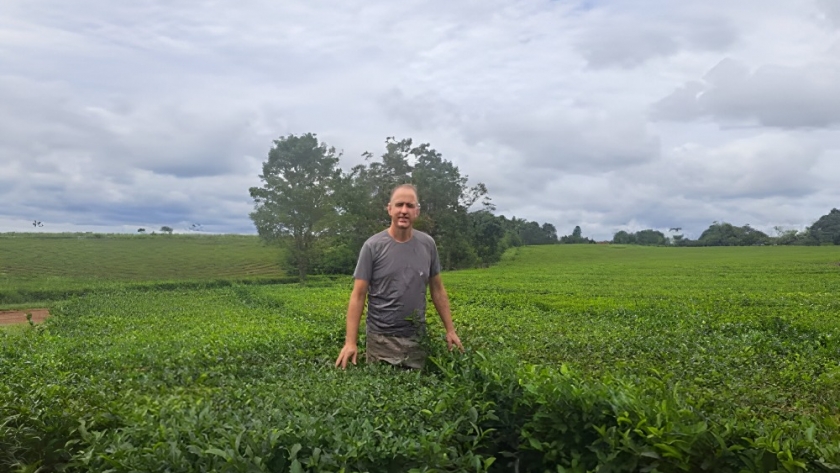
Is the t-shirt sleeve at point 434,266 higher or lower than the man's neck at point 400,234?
lower

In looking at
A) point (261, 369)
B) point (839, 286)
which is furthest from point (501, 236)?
point (261, 369)

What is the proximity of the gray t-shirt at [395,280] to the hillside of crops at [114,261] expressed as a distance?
29.7 metres

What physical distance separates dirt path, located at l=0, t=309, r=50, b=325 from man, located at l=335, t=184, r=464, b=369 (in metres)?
19.5

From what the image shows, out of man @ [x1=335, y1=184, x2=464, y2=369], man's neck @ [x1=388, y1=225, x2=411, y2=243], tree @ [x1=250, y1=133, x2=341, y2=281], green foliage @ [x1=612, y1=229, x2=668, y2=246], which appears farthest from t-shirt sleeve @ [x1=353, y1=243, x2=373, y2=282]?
green foliage @ [x1=612, y1=229, x2=668, y2=246]

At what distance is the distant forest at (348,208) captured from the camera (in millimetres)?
42312

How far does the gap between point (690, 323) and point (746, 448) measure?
675 cm

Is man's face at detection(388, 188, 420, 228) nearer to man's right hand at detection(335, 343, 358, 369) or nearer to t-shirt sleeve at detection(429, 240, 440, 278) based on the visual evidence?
t-shirt sleeve at detection(429, 240, 440, 278)

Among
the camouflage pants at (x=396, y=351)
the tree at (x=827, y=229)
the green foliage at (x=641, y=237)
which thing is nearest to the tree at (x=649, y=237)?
the green foliage at (x=641, y=237)

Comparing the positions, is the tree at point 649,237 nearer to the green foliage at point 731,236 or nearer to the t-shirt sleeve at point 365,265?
the green foliage at point 731,236

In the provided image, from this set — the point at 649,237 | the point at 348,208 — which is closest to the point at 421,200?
the point at 348,208

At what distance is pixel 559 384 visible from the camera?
3.60 meters

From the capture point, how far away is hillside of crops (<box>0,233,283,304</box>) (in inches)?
1276

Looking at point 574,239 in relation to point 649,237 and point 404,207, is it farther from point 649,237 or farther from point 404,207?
point 404,207

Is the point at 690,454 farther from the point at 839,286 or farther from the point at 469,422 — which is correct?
the point at 839,286
